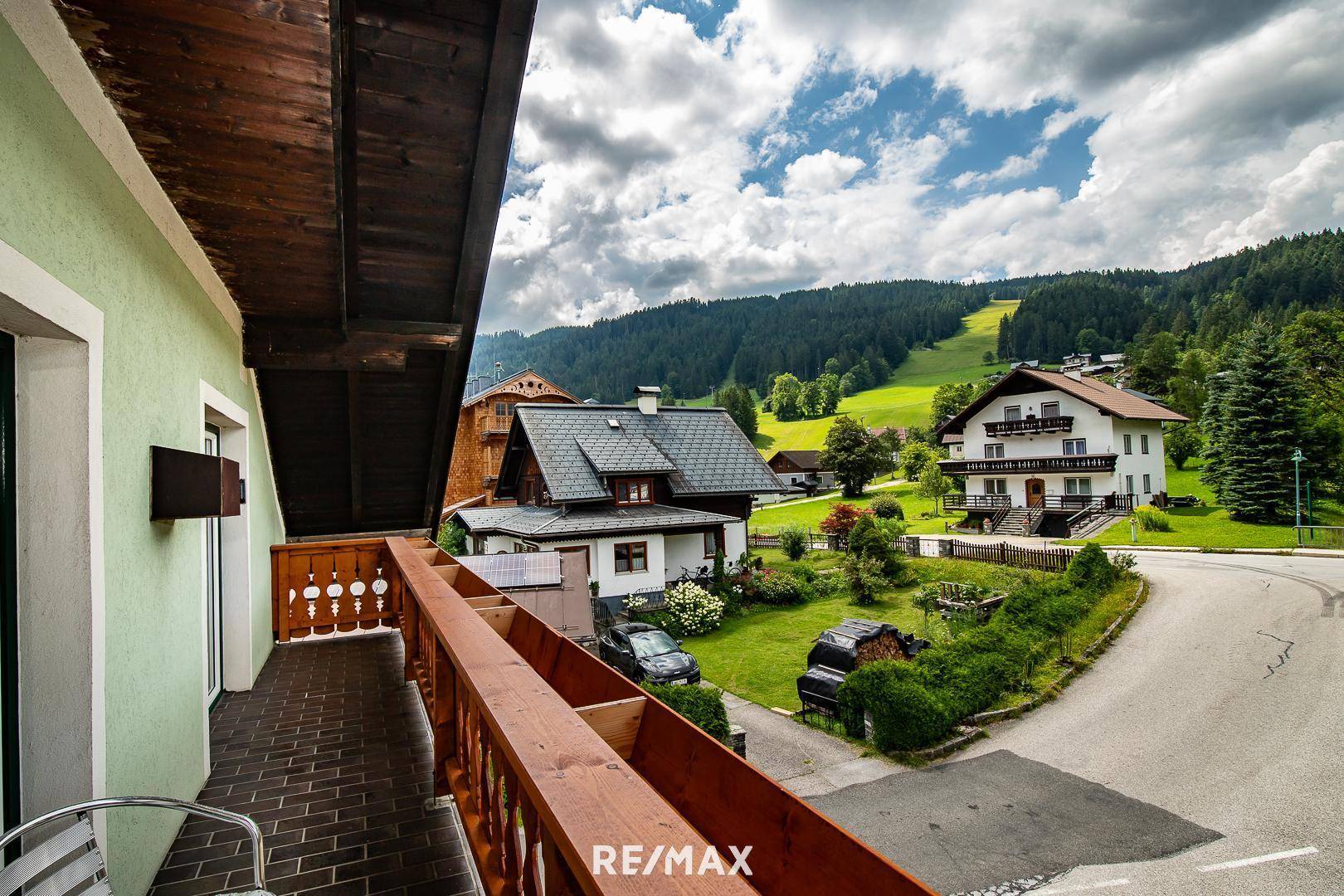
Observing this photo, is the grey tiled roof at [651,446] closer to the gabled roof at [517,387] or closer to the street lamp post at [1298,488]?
the gabled roof at [517,387]

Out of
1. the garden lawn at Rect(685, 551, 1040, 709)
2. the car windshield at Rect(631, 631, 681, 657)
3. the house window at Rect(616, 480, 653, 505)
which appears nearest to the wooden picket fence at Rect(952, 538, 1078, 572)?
the garden lawn at Rect(685, 551, 1040, 709)

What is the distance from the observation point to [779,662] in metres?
14.0

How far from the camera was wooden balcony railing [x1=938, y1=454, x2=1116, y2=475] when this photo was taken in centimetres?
2725

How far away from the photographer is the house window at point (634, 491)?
20312 millimetres

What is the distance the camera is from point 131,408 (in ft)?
8.91

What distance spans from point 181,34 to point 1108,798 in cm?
1088

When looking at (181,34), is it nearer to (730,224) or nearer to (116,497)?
(116,497)

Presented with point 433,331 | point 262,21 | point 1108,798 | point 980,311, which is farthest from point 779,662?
point 980,311

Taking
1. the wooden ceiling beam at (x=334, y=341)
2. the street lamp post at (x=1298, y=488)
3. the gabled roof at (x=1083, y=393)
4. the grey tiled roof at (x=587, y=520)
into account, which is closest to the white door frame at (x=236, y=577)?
the wooden ceiling beam at (x=334, y=341)

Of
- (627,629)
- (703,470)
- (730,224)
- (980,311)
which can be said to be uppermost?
(730,224)

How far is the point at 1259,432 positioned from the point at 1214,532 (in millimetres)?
6032

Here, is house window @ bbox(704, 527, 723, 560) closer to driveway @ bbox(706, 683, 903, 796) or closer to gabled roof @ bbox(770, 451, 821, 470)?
driveway @ bbox(706, 683, 903, 796)

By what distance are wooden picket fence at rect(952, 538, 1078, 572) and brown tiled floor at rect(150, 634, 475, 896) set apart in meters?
20.0

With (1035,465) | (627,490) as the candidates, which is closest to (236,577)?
(627,490)
